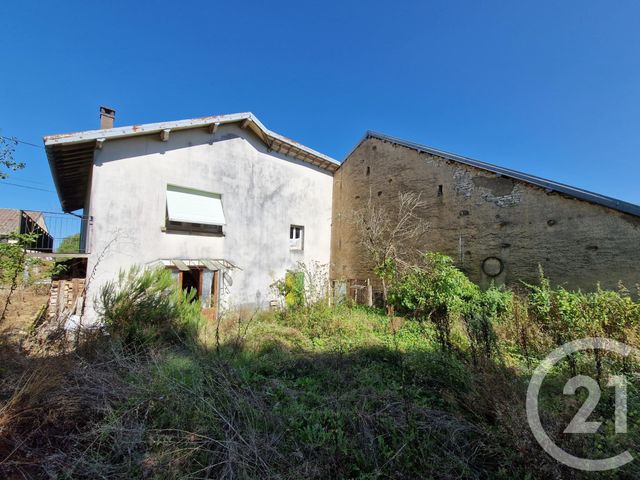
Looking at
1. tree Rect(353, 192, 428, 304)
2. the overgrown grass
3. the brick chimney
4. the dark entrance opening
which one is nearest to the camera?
the overgrown grass

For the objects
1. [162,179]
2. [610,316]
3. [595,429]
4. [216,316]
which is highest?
[162,179]

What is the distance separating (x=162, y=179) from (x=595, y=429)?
421 inches

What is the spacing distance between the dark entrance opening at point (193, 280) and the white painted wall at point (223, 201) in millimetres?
648

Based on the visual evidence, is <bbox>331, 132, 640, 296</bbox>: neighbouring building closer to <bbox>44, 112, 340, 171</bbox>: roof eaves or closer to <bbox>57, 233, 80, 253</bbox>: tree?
<bbox>44, 112, 340, 171</bbox>: roof eaves

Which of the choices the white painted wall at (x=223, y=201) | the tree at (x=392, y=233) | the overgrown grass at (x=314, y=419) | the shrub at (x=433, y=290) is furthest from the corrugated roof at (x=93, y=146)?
the shrub at (x=433, y=290)

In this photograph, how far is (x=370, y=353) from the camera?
228 inches

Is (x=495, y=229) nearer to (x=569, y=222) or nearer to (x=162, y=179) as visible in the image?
(x=569, y=222)

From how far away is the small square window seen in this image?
43.3 feet

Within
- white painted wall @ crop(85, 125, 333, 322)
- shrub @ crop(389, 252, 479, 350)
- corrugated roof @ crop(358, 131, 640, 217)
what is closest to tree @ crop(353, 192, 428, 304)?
shrub @ crop(389, 252, 479, 350)

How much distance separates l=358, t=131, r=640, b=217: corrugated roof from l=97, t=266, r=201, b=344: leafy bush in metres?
10.1

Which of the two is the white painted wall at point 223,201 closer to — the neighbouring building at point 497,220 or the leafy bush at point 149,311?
the leafy bush at point 149,311

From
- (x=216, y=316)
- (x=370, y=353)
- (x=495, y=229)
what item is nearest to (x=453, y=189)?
(x=495, y=229)

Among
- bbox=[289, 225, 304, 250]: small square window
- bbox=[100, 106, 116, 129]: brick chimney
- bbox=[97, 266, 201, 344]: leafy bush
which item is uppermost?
bbox=[100, 106, 116, 129]: brick chimney

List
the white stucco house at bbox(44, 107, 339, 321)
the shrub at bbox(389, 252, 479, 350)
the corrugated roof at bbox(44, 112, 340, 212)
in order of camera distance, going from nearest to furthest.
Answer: the corrugated roof at bbox(44, 112, 340, 212) < the white stucco house at bbox(44, 107, 339, 321) < the shrub at bbox(389, 252, 479, 350)
